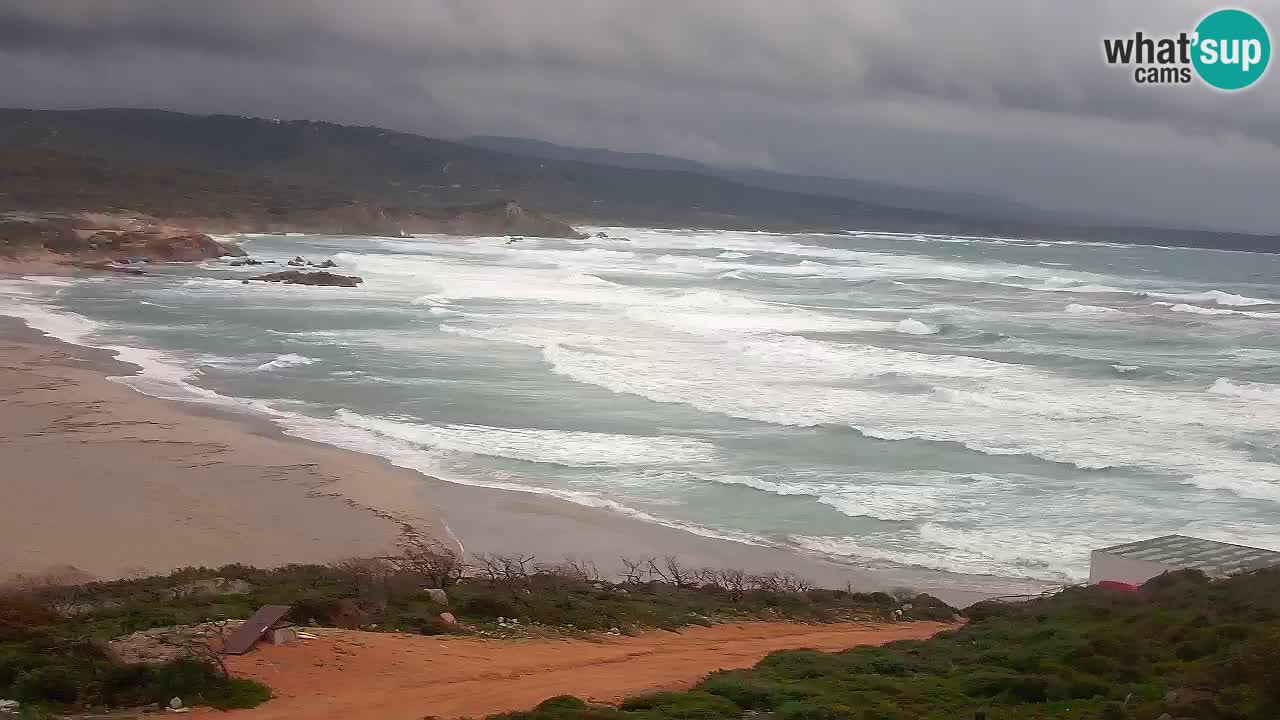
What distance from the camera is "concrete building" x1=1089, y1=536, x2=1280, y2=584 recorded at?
547 inches

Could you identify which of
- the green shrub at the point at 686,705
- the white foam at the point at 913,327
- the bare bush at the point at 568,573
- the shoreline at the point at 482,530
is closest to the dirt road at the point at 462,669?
the green shrub at the point at 686,705

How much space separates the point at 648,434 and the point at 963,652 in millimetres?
13383

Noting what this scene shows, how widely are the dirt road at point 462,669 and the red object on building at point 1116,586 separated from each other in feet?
11.0

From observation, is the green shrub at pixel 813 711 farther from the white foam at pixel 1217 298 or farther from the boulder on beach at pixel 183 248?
the boulder on beach at pixel 183 248

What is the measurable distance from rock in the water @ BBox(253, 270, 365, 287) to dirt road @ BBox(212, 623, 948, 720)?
44.8 m

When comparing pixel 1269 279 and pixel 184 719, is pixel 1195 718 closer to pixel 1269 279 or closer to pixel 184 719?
pixel 184 719

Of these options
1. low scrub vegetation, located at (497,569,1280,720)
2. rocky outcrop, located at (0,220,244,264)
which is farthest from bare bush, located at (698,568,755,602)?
rocky outcrop, located at (0,220,244,264)

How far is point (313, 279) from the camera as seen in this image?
5428 centimetres

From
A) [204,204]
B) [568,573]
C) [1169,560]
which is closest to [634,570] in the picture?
[568,573]

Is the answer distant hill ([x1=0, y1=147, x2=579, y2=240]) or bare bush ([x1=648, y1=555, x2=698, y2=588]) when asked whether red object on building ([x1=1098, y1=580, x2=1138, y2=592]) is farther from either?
distant hill ([x1=0, y1=147, x2=579, y2=240])

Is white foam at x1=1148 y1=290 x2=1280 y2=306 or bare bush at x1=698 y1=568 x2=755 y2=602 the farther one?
white foam at x1=1148 y1=290 x2=1280 y2=306

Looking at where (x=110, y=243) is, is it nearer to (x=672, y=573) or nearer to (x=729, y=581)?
(x=672, y=573)

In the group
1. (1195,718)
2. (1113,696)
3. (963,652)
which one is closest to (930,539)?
(963,652)

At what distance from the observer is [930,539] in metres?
17.5
